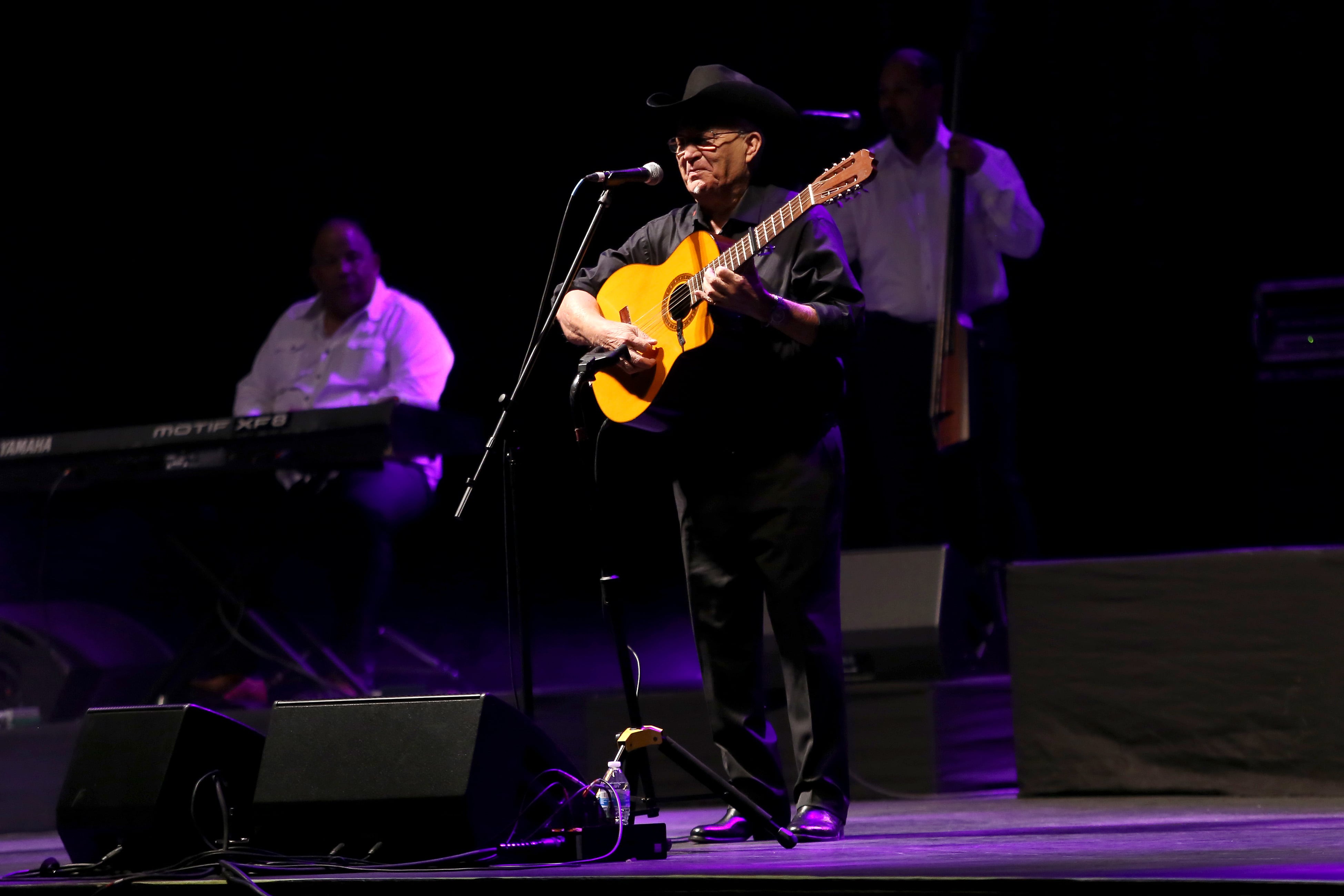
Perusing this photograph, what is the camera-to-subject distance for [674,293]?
3066 mm

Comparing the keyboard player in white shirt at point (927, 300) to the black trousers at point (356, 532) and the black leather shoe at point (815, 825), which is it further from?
the black leather shoe at point (815, 825)

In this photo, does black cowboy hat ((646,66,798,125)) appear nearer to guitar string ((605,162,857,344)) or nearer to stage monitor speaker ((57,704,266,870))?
guitar string ((605,162,857,344))

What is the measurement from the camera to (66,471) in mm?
4555

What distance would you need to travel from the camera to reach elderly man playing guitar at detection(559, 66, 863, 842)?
117 inches

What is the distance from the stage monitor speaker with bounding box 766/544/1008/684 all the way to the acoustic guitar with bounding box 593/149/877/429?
1.26 m

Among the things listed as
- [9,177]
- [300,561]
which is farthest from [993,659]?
[9,177]

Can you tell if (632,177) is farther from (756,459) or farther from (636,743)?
(636,743)

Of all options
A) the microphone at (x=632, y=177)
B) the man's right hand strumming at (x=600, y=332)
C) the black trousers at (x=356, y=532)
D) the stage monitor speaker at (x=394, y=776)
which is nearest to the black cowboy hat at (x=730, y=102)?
the microphone at (x=632, y=177)

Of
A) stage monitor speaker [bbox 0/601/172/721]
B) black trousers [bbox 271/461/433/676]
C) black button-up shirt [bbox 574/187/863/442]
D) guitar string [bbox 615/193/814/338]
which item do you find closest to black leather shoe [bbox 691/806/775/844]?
black button-up shirt [bbox 574/187/863/442]

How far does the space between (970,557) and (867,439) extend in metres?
0.61

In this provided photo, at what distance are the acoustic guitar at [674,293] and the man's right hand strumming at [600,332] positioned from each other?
24 millimetres

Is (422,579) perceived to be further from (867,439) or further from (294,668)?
(867,439)

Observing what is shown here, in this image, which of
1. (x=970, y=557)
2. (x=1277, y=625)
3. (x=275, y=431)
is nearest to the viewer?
(x=1277, y=625)

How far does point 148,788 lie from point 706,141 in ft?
5.62
